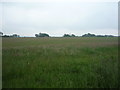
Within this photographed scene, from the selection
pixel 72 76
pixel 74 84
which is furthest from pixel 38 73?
pixel 74 84

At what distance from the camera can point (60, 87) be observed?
3.44 metres

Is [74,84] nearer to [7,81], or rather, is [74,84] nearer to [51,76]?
[51,76]

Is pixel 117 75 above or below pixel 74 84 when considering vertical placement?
above

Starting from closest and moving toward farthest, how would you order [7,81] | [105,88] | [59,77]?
[105,88], [7,81], [59,77]

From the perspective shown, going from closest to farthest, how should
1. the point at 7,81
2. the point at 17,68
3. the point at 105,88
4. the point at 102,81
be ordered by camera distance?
the point at 105,88
the point at 102,81
the point at 7,81
the point at 17,68

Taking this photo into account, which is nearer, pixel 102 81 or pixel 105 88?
pixel 105 88

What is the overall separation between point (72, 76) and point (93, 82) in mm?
836

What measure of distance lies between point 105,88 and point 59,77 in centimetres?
156

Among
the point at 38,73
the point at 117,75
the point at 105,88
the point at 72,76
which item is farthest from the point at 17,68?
the point at 117,75

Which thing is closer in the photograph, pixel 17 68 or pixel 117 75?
pixel 117 75

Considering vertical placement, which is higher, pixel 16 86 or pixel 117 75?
pixel 117 75

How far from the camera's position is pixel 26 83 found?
144 inches

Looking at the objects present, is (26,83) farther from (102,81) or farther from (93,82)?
(102,81)

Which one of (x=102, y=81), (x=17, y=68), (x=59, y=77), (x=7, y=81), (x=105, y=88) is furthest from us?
(x=17, y=68)
